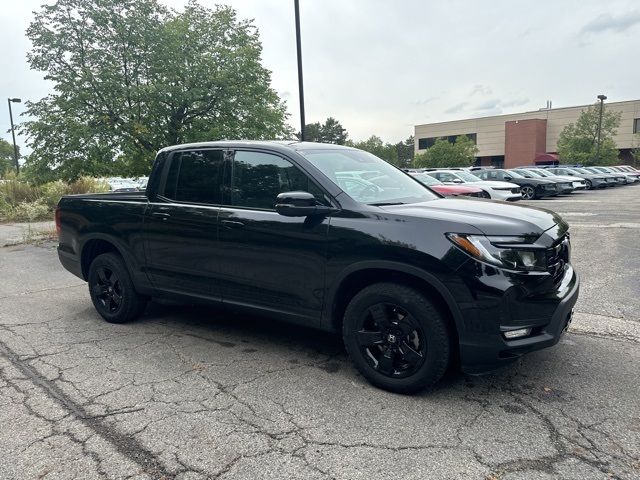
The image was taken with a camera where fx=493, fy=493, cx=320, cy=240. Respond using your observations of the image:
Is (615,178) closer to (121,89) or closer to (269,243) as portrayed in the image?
(121,89)

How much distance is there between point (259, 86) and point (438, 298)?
1309 centimetres

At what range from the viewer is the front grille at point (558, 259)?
3340mm

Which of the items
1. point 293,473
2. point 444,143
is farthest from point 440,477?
point 444,143

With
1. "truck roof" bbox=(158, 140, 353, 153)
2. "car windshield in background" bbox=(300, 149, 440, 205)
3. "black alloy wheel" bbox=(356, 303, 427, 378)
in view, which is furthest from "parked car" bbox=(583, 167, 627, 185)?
"black alloy wheel" bbox=(356, 303, 427, 378)

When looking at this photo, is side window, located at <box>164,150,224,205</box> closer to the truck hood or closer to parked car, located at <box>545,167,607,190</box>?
the truck hood

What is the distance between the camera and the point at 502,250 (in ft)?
10.5

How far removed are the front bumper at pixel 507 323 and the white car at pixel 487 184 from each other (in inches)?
557

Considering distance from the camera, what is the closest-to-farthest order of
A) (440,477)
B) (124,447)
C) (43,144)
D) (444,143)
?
(440,477)
(124,447)
(43,144)
(444,143)

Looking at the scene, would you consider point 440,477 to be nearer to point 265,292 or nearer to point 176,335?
point 265,292

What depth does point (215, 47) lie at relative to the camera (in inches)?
590

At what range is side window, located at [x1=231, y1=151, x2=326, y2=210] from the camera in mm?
3992

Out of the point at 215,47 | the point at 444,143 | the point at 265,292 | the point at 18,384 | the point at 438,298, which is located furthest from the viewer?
the point at 444,143

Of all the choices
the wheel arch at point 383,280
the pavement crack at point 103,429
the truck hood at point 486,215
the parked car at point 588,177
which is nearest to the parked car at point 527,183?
the parked car at point 588,177

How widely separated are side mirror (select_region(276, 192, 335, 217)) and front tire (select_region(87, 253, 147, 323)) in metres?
2.32
